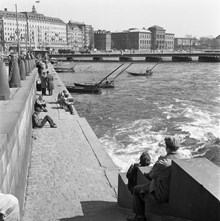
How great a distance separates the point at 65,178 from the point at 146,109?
1718 cm

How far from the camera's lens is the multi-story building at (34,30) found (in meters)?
120

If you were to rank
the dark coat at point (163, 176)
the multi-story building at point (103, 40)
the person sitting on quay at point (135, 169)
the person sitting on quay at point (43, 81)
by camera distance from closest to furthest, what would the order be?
1. the dark coat at point (163, 176)
2. the person sitting on quay at point (135, 169)
3. the person sitting on quay at point (43, 81)
4. the multi-story building at point (103, 40)

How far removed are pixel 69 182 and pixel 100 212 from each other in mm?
1639

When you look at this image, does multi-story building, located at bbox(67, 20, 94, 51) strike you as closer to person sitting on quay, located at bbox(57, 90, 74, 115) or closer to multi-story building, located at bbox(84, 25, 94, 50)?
multi-story building, located at bbox(84, 25, 94, 50)

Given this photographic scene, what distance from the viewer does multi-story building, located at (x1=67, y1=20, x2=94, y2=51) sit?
16474 centimetres

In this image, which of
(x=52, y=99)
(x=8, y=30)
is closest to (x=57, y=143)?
(x=52, y=99)

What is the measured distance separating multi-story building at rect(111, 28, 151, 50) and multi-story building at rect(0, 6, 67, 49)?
29.1 meters

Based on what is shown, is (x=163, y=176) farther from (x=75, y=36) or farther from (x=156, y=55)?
(x=75, y=36)

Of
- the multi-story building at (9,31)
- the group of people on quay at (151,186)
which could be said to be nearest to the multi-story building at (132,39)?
the multi-story building at (9,31)

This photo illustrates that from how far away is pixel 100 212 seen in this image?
6062 millimetres

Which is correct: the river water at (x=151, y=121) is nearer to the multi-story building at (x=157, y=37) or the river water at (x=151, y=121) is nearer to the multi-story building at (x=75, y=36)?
the multi-story building at (x=75, y=36)

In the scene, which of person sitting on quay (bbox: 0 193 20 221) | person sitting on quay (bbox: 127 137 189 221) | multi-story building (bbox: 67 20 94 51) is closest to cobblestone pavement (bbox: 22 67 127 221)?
person sitting on quay (bbox: 127 137 189 221)

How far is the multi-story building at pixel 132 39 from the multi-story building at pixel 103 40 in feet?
9.99

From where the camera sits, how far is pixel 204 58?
3789 inches
